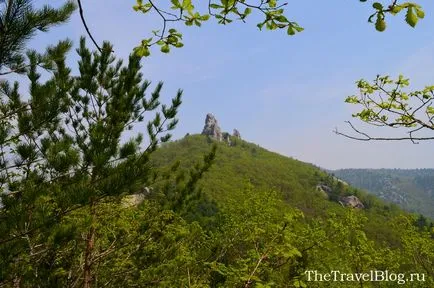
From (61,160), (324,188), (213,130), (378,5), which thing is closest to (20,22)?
(61,160)

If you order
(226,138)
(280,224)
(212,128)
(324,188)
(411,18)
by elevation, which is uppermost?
(212,128)

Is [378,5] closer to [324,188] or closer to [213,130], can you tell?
[324,188]

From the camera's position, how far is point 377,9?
1.78 meters

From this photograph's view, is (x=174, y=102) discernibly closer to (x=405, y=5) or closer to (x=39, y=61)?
(x=39, y=61)

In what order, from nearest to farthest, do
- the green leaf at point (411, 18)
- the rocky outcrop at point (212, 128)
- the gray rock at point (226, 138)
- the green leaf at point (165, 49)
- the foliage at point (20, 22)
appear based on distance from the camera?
the green leaf at point (411, 18)
the green leaf at point (165, 49)
the foliage at point (20, 22)
the gray rock at point (226, 138)
the rocky outcrop at point (212, 128)

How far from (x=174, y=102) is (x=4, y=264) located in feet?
16.4

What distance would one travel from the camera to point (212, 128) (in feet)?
571

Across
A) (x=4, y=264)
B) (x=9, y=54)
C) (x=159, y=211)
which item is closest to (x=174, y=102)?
(x=159, y=211)

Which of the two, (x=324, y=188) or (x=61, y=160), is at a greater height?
(x=324, y=188)

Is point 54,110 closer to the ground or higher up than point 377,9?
higher up

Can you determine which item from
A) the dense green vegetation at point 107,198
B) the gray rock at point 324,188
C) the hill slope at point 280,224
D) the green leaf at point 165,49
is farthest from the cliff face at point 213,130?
the green leaf at point 165,49

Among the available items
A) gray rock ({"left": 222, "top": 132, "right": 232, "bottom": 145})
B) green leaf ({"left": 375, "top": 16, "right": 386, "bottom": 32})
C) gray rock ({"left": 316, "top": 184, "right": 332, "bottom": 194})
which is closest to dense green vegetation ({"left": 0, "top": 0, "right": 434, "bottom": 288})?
green leaf ({"left": 375, "top": 16, "right": 386, "bottom": 32})

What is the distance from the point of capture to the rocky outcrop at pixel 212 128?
563 feet

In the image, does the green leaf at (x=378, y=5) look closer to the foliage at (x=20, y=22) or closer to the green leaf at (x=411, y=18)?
the green leaf at (x=411, y=18)
